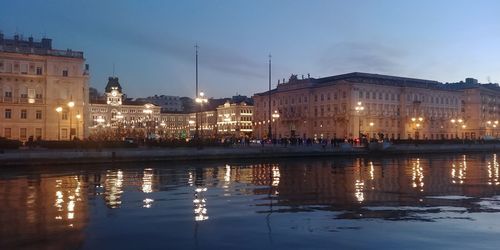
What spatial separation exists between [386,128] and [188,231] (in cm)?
12946

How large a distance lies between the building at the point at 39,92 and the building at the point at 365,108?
54772 millimetres

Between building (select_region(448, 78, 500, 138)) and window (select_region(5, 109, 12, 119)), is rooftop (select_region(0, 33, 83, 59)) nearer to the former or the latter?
window (select_region(5, 109, 12, 119))

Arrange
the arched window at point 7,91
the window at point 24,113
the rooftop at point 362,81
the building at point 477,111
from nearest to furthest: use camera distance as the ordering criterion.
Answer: the arched window at point 7,91 < the window at point 24,113 < the rooftop at point 362,81 < the building at point 477,111

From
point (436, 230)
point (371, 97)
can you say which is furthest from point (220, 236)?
point (371, 97)

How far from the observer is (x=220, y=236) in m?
14.8

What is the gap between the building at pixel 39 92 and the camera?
92812 millimetres

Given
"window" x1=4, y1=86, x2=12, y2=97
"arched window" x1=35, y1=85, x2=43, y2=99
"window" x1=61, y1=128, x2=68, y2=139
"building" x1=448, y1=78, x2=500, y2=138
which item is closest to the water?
"window" x1=61, y1=128, x2=68, y2=139

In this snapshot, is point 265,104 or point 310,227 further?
point 265,104

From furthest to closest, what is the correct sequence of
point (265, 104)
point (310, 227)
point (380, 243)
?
1. point (265, 104)
2. point (310, 227)
3. point (380, 243)

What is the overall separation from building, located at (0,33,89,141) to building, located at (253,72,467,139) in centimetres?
5477

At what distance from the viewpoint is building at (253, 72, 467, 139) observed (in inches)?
5290

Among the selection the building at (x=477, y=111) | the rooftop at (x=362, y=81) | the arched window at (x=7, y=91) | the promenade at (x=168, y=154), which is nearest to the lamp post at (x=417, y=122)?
the rooftop at (x=362, y=81)

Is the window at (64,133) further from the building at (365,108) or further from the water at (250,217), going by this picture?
the water at (250,217)

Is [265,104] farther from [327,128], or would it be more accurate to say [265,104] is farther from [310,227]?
[310,227]
